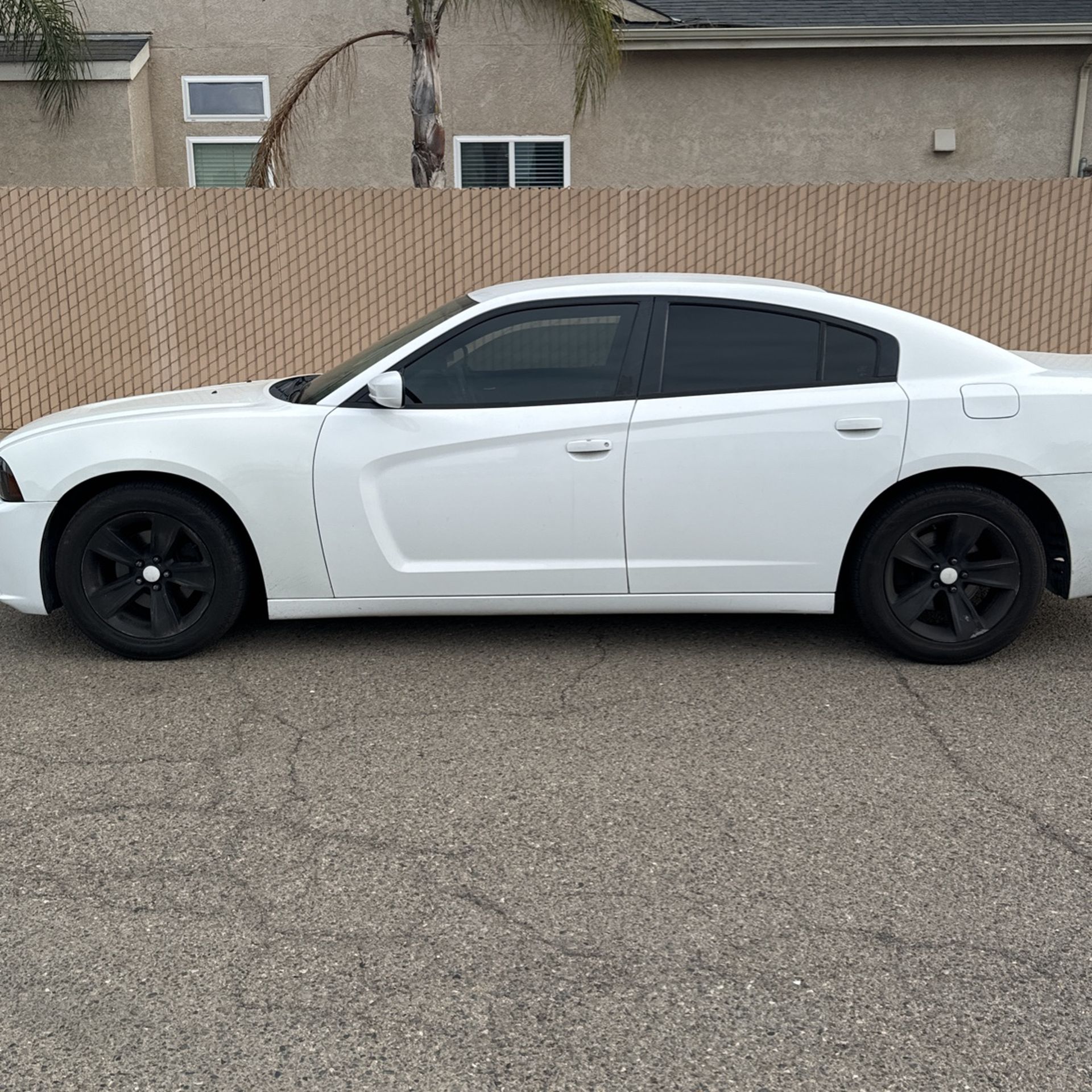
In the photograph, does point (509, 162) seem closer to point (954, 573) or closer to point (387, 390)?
point (387, 390)

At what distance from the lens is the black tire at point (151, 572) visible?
5.01 m

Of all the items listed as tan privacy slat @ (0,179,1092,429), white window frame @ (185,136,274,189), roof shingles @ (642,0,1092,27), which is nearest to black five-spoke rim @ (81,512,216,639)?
tan privacy slat @ (0,179,1092,429)

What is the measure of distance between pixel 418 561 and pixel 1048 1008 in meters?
3.01

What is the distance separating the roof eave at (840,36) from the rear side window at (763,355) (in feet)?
31.1

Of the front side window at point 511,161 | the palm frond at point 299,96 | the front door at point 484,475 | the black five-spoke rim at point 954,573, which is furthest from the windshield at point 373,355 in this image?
the front side window at point 511,161

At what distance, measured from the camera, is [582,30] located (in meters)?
12.0

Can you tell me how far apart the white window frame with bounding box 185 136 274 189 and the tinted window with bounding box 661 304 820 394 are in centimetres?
1049

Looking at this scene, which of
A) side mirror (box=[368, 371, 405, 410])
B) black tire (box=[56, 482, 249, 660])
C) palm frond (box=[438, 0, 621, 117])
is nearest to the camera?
side mirror (box=[368, 371, 405, 410])

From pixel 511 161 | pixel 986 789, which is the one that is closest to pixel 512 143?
pixel 511 161

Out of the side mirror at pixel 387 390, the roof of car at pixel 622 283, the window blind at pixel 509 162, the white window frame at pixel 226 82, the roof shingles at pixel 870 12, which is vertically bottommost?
the side mirror at pixel 387 390

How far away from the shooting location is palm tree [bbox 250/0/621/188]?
36.8ft

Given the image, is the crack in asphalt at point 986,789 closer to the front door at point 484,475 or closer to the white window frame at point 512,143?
the front door at point 484,475

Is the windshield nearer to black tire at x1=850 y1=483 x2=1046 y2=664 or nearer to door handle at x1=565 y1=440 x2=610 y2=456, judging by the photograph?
door handle at x1=565 y1=440 x2=610 y2=456

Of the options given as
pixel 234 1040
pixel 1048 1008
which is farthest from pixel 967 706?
pixel 234 1040
